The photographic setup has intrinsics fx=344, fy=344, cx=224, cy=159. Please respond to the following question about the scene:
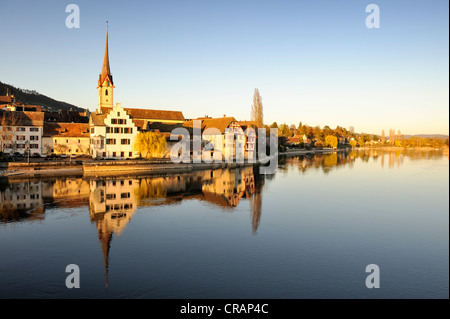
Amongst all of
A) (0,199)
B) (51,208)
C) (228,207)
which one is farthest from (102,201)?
(228,207)

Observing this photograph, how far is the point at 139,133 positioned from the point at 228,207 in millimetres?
35122

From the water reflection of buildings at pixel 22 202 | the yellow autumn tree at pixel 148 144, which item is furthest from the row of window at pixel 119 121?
the water reflection of buildings at pixel 22 202

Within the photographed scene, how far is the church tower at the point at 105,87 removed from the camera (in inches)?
3140

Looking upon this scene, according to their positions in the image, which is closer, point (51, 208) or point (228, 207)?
point (51, 208)

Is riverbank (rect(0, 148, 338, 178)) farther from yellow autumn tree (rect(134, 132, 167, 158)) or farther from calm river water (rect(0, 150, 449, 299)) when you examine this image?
calm river water (rect(0, 150, 449, 299))

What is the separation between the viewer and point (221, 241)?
22.9 m

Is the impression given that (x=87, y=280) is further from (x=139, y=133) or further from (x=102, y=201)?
(x=139, y=133)

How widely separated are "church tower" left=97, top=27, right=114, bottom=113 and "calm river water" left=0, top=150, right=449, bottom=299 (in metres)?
41.5

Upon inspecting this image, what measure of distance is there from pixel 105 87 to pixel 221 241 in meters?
67.9

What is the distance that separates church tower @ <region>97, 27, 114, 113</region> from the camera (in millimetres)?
79750

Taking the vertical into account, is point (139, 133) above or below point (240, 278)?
above

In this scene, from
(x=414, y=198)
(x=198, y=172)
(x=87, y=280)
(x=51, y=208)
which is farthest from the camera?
(x=198, y=172)
